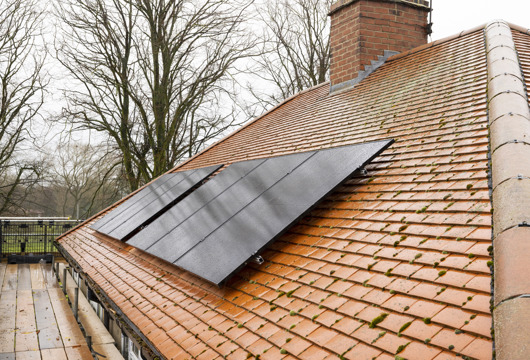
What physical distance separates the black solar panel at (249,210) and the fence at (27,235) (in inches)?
610

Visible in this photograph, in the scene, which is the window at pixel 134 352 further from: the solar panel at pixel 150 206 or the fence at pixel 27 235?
the fence at pixel 27 235

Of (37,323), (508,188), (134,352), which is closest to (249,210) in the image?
(508,188)

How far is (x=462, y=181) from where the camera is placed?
329 cm

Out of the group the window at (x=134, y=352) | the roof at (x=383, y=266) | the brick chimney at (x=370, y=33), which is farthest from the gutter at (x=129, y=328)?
the brick chimney at (x=370, y=33)

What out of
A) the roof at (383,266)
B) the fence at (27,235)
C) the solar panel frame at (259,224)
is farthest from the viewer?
the fence at (27,235)

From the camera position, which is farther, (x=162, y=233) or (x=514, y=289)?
(x=162, y=233)

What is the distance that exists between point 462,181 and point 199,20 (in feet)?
61.1

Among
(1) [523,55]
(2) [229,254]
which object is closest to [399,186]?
(2) [229,254]

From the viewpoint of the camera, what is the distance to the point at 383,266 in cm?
293

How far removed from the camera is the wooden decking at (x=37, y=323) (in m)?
8.28

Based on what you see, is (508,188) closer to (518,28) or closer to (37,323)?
(518,28)

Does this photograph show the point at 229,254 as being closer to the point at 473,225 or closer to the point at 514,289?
the point at 473,225

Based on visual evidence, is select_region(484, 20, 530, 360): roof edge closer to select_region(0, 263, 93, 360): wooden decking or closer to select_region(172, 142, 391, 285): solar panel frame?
select_region(172, 142, 391, 285): solar panel frame

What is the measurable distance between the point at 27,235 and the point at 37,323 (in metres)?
10.6
